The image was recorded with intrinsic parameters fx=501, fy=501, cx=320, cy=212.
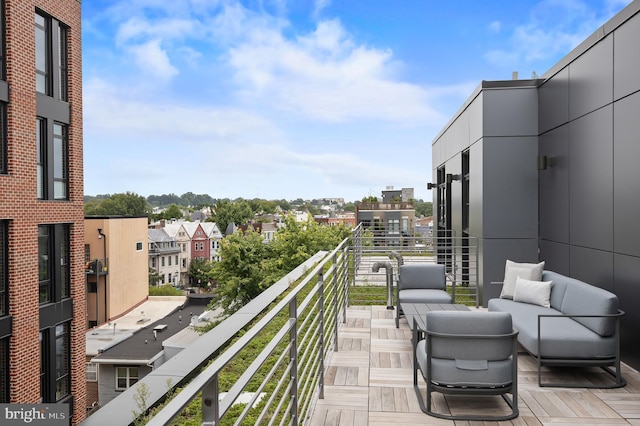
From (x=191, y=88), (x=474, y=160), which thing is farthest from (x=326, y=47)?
(x=474, y=160)

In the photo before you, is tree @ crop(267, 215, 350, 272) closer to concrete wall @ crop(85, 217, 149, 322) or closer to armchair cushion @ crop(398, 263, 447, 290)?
armchair cushion @ crop(398, 263, 447, 290)

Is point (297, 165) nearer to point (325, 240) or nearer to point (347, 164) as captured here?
point (347, 164)

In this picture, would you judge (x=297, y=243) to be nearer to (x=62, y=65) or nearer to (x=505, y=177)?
(x=62, y=65)

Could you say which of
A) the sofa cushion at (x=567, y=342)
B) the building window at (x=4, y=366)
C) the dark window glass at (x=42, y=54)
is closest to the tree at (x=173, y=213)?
the dark window glass at (x=42, y=54)

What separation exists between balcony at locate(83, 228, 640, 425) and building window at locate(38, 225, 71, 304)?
10.3 metres

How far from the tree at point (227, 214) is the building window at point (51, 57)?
207ft

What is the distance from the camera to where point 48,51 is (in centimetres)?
1438

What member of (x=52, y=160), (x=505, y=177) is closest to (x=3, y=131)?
(x=52, y=160)

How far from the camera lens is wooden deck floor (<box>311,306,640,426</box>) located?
12.0 ft

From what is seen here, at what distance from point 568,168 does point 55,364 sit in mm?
14322

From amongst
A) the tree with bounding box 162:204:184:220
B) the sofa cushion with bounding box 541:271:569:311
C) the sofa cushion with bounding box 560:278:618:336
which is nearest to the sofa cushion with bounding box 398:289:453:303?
the sofa cushion with bounding box 541:271:569:311

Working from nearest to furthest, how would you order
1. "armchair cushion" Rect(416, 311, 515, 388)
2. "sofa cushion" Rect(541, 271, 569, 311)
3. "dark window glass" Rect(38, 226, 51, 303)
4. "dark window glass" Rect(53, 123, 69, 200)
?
"armchair cushion" Rect(416, 311, 515, 388)
"sofa cushion" Rect(541, 271, 569, 311)
"dark window glass" Rect(38, 226, 51, 303)
"dark window glass" Rect(53, 123, 69, 200)

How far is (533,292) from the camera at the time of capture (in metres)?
6.10

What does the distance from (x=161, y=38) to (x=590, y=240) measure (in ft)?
340
